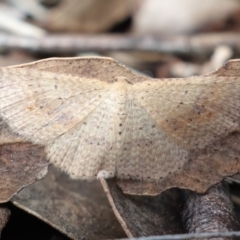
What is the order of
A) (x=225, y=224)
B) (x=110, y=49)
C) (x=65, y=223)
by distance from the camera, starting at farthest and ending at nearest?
(x=110, y=49) → (x=65, y=223) → (x=225, y=224)

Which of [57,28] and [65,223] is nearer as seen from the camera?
[65,223]

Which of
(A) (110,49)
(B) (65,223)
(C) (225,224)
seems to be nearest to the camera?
(C) (225,224)

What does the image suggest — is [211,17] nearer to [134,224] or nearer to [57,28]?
[57,28]

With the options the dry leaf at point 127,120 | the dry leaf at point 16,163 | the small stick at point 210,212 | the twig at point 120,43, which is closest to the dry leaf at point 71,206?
the dry leaf at point 16,163

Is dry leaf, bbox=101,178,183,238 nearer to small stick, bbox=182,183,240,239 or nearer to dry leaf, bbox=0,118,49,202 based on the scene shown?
small stick, bbox=182,183,240,239

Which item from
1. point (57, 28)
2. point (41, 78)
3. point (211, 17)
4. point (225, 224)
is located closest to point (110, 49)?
point (57, 28)
